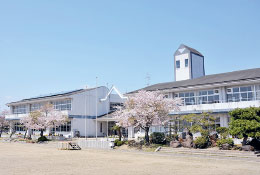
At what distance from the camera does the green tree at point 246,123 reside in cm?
1941

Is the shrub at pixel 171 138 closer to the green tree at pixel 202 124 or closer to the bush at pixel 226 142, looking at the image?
the green tree at pixel 202 124

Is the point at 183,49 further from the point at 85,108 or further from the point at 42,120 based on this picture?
the point at 42,120

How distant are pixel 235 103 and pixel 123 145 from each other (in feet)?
38.6

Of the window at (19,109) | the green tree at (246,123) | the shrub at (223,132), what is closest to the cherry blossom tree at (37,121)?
the window at (19,109)

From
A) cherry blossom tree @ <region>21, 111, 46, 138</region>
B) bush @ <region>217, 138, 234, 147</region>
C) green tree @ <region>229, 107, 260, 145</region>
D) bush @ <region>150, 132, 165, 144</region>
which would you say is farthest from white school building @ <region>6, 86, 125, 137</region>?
green tree @ <region>229, 107, 260, 145</region>

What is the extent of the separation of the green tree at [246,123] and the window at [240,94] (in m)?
8.32

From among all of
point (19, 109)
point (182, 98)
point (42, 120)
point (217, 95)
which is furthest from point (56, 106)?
point (217, 95)

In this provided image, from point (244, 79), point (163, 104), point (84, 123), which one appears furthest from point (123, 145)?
point (84, 123)

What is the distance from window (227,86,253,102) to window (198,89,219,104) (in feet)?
4.44

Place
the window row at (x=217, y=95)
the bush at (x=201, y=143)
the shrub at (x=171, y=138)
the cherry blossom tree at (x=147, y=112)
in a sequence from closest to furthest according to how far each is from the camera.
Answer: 1. the bush at (x=201, y=143)
2. the cherry blossom tree at (x=147, y=112)
3. the shrub at (x=171, y=138)
4. the window row at (x=217, y=95)

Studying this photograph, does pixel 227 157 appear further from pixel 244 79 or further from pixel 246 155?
pixel 244 79

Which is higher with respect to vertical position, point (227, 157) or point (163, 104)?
point (163, 104)

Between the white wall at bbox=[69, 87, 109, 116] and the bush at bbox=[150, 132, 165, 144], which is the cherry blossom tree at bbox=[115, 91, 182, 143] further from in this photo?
the white wall at bbox=[69, 87, 109, 116]

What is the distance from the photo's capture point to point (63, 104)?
45438 millimetres
